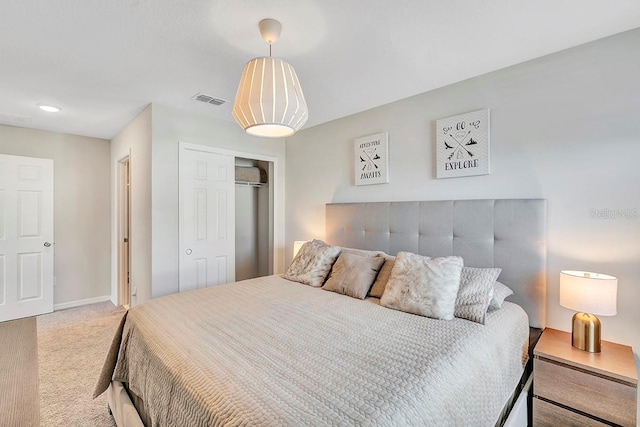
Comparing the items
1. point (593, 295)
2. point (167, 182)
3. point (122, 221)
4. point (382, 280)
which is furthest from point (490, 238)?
point (122, 221)

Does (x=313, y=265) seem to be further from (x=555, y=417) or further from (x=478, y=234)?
(x=555, y=417)

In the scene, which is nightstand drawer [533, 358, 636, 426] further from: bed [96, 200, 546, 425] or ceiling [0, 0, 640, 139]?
ceiling [0, 0, 640, 139]

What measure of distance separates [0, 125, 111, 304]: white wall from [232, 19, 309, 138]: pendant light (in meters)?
3.75

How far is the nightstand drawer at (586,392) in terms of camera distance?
1.39 metres

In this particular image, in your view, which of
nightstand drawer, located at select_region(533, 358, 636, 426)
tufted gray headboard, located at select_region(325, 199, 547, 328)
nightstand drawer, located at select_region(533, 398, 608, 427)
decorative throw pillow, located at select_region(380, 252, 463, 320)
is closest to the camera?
nightstand drawer, located at select_region(533, 358, 636, 426)

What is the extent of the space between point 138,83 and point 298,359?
2515 millimetres

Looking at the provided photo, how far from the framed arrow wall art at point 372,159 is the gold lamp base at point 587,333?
5.75ft

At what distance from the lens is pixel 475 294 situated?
1787 millimetres

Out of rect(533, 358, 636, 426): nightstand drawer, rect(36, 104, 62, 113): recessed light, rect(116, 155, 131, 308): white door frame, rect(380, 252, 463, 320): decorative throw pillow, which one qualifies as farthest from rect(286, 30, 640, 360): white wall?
rect(116, 155, 131, 308): white door frame

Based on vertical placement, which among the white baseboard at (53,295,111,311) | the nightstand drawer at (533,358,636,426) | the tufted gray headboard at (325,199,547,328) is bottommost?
the white baseboard at (53,295,111,311)

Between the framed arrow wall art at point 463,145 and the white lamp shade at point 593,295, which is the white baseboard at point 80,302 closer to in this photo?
the framed arrow wall art at point 463,145

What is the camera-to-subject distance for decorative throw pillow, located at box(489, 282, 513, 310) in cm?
185

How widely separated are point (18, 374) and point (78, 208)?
2413 mm

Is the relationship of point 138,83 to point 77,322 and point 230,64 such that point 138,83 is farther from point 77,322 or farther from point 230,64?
point 77,322
